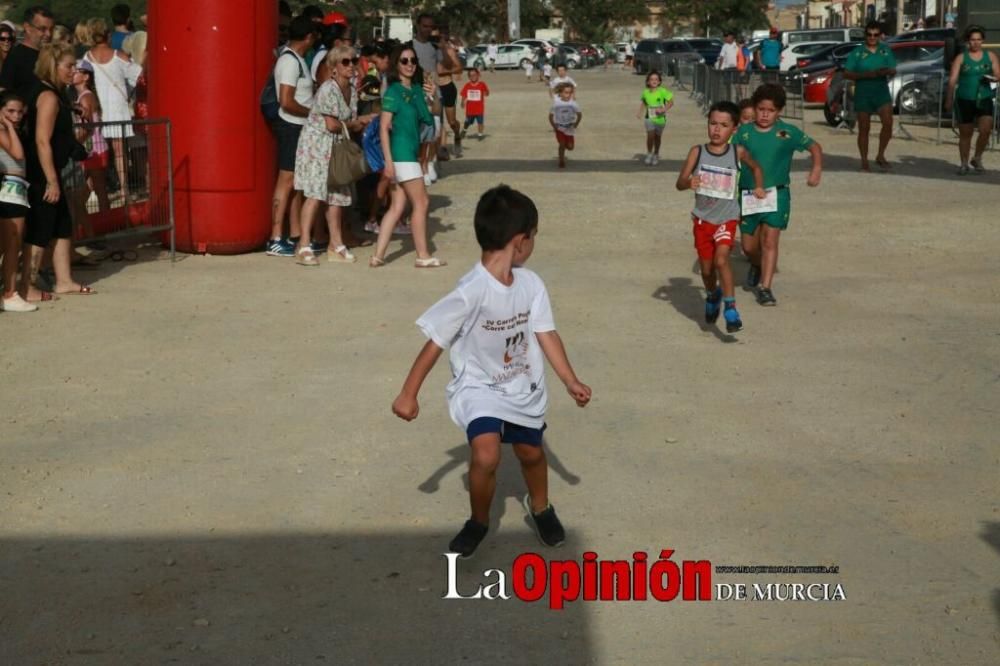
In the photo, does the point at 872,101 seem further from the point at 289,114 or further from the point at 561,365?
the point at 561,365

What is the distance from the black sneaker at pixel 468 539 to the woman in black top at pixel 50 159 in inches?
213

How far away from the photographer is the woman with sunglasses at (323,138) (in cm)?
1120

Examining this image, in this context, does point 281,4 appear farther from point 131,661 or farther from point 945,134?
point 945,134

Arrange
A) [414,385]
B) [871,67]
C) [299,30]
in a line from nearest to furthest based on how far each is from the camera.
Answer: [414,385], [299,30], [871,67]

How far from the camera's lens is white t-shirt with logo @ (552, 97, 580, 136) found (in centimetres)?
1891

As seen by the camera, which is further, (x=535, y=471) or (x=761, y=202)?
(x=761, y=202)

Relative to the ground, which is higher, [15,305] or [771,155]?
[771,155]

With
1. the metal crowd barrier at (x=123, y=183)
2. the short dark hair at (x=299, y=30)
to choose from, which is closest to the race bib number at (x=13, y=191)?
the metal crowd barrier at (x=123, y=183)

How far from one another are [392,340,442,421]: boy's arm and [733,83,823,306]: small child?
497cm

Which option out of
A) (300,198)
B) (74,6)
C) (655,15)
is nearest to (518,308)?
(300,198)

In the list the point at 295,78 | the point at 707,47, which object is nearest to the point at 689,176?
the point at 295,78

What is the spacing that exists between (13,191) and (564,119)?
10.4 meters

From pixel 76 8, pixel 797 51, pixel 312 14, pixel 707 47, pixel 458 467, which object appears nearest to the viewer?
pixel 458 467

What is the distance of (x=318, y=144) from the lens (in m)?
11.2
